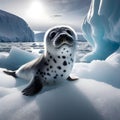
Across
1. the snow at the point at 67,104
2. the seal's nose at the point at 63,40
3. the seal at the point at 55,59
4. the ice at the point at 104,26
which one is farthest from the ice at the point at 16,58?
the seal's nose at the point at 63,40

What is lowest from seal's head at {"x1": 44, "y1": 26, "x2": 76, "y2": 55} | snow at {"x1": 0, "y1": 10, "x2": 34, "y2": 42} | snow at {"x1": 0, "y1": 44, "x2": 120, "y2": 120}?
snow at {"x1": 0, "y1": 10, "x2": 34, "y2": 42}

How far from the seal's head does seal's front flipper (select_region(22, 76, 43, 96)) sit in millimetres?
377

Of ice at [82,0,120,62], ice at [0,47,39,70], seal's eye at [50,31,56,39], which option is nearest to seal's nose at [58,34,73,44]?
seal's eye at [50,31,56,39]

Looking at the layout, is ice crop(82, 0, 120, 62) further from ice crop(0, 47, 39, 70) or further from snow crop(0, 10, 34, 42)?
snow crop(0, 10, 34, 42)

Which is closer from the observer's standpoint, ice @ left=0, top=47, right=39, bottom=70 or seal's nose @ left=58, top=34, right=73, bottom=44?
seal's nose @ left=58, top=34, right=73, bottom=44

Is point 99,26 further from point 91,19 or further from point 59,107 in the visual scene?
point 59,107

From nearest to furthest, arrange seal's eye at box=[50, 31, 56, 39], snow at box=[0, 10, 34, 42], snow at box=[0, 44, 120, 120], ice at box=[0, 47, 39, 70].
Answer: snow at box=[0, 44, 120, 120]
seal's eye at box=[50, 31, 56, 39]
ice at box=[0, 47, 39, 70]
snow at box=[0, 10, 34, 42]

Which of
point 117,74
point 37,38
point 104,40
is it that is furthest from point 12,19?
point 117,74

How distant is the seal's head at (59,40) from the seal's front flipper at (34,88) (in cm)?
38

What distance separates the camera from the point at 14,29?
51344 millimetres

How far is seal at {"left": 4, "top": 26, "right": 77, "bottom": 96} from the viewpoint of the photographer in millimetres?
2291

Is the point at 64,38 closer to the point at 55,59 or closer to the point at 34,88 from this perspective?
the point at 55,59

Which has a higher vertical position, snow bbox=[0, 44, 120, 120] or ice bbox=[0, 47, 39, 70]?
snow bbox=[0, 44, 120, 120]

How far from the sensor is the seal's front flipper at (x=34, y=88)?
7.57 ft
